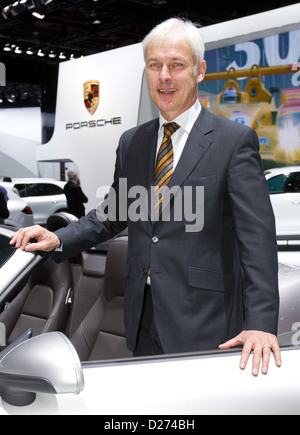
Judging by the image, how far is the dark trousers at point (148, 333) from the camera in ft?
5.01

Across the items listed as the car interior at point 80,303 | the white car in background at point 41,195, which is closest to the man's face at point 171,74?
the car interior at point 80,303

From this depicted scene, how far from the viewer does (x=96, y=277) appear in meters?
2.84

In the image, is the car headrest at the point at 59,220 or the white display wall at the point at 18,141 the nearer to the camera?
the car headrest at the point at 59,220

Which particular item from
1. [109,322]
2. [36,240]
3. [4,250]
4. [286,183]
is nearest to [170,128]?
[36,240]

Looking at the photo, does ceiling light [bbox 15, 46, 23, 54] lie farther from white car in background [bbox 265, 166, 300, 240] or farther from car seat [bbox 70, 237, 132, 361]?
car seat [bbox 70, 237, 132, 361]

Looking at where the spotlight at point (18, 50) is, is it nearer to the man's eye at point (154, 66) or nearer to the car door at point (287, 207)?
the car door at point (287, 207)

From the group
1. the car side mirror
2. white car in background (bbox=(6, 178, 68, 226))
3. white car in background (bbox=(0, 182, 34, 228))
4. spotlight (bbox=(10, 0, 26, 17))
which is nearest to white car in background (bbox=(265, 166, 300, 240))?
white car in background (bbox=(0, 182, 34, 228))

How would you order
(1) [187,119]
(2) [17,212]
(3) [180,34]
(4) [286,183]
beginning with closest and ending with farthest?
1. (3) [180,34]
2. (1) [187,119]
3. (4) [286,183]
4. (2) [17,212]

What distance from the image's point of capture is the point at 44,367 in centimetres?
98

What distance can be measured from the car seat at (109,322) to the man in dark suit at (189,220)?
623 mm

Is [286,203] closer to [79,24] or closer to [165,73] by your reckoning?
[165,73]

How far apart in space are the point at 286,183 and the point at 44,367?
16.0 ft

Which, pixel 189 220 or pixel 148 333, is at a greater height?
pixel 189 220
